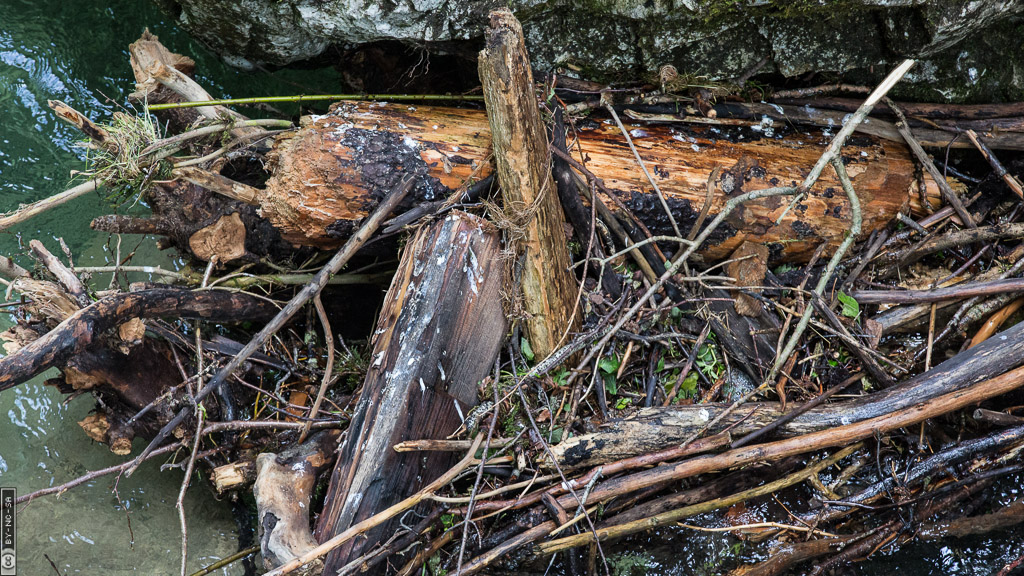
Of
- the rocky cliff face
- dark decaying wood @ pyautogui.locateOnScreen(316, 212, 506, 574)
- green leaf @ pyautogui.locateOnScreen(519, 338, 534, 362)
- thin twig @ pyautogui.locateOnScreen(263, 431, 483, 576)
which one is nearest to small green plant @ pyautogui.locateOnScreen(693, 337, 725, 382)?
green leaf @ pyautogui.locateOnScreen(519, 338, 534, 362)

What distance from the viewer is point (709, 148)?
2.55m

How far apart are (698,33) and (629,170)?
59 cm

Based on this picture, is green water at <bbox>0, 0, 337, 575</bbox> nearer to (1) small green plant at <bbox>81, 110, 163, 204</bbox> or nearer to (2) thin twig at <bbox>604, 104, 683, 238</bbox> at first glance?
(1) small green plant at <bbox>81, 110, 163, 204</bbox>

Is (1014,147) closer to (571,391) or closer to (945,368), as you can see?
(945,368)

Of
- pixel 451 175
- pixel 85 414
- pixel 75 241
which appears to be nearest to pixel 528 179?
pixel 451 175

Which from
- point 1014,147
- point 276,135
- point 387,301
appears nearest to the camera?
point 387,301

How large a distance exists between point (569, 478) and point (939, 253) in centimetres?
197

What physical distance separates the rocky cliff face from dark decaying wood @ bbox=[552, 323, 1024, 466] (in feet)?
3.74

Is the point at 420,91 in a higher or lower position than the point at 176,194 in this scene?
higher

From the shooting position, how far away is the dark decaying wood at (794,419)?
7.34 ft

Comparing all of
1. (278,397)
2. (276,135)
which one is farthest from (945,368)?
(276,135)

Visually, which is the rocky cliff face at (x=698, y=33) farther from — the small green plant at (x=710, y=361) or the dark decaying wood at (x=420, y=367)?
the small green plant at (x=710, y=361)

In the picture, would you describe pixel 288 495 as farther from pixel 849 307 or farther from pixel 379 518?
pixel 849 307

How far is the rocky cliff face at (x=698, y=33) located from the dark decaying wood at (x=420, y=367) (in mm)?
804
